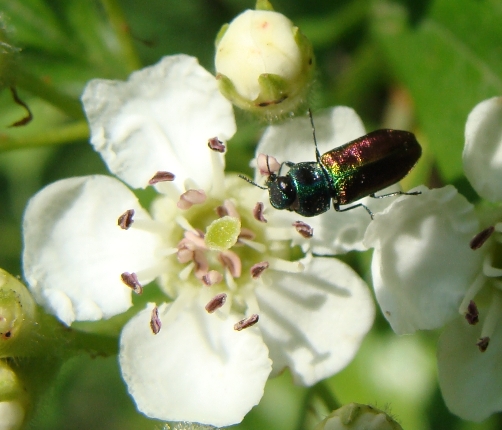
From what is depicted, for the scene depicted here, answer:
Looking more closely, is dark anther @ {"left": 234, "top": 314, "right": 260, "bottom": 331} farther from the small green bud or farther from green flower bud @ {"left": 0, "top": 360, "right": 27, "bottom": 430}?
green flower bud @ {"left": 0, "top": 360, "right": 27, "bottom": 430}

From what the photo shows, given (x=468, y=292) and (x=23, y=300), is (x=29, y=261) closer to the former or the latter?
(x=23, y=300)

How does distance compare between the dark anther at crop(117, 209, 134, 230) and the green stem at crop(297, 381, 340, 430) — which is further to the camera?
the green stem at crop(297, 381, 340, 430)

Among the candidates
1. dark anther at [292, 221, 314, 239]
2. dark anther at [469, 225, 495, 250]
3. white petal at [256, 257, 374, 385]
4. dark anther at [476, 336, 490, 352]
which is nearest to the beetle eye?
dark anther at [292, 221, 314, 239]

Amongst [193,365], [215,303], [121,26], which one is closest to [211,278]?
[215,303]

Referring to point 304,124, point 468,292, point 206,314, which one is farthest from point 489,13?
point 206,314

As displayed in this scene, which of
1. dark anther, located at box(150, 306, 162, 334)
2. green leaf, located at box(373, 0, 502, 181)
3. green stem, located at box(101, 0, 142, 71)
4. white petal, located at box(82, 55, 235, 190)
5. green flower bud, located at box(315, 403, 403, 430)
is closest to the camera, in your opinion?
green flower bud, located at box(315, 403, 403, 430)

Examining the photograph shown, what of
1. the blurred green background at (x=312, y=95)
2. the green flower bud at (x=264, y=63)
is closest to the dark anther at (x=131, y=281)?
the blurred green background at (x=312, y=95)
